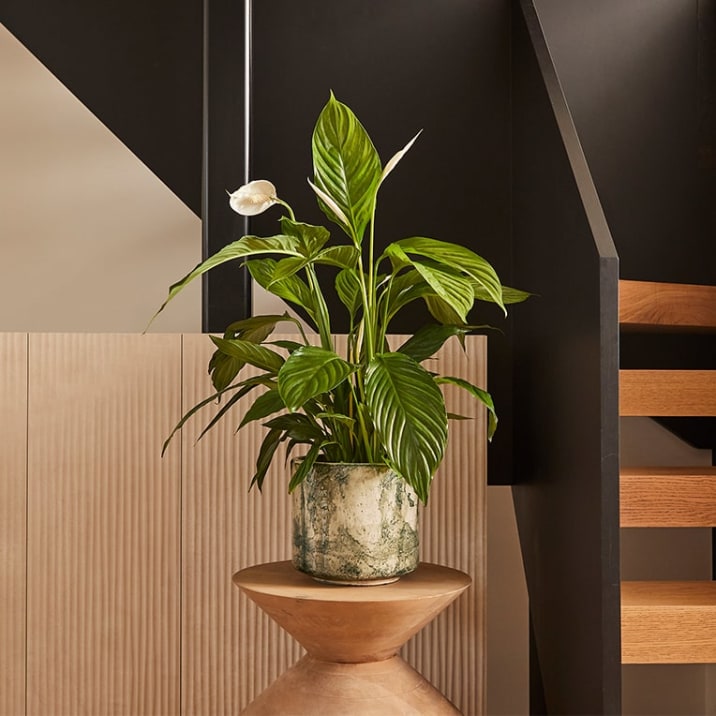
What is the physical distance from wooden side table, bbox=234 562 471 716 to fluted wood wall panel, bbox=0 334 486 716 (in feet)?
1.73

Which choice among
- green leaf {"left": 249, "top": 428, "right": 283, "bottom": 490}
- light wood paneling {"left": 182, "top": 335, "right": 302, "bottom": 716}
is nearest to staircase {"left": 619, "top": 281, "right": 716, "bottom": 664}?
green leaf {"left": 249, "top": 428, "right": 283, "bottom": 490}

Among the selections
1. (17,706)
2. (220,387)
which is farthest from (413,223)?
(17,706)

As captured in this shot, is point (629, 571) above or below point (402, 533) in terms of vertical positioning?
below

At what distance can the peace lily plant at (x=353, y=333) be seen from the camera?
1.49 meters

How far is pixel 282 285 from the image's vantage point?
5.62 feet

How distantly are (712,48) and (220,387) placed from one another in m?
2.10

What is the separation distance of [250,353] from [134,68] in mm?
1413

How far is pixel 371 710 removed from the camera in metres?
1.64

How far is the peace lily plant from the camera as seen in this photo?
1492 mm

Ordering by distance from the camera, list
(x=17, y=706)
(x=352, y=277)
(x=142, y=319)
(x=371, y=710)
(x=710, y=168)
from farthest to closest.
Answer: (x=710, y=168) < (x=142, y=319) < (x=17, y=706) < (x=352, y=277) < (x=371, y=710)

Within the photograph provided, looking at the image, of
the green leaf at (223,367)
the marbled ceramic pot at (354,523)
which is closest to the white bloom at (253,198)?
the green leaf at (223,367)

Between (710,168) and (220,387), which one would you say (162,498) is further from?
(710,168)

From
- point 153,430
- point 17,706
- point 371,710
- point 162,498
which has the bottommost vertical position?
point 17,706

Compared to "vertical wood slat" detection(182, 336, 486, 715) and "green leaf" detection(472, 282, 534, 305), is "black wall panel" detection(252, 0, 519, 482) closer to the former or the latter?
"vertical wood slat" detection(182, 336, 486, 715)
